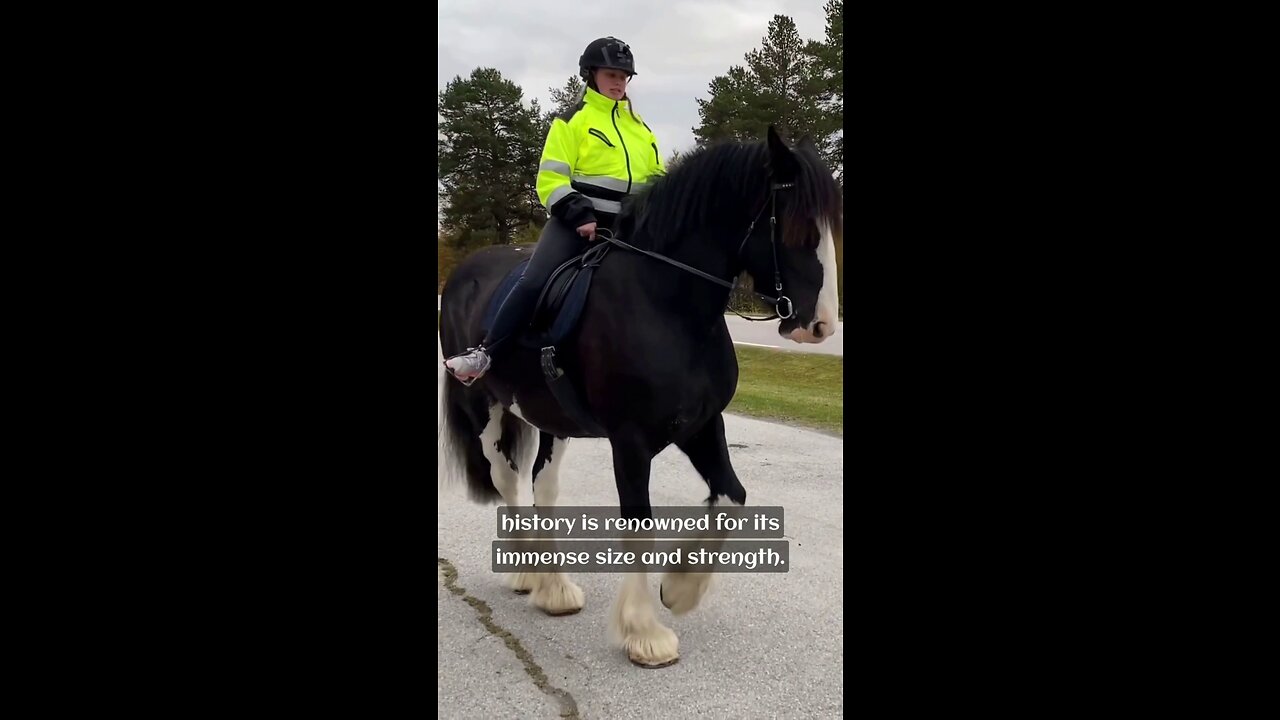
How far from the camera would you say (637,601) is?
3.11m

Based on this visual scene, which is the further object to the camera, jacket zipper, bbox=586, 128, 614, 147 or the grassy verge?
the grassy verge

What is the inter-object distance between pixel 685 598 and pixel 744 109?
3.89 meters

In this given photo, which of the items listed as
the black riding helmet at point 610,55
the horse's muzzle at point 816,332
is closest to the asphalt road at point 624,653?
the horse's muzzle at point 816,332

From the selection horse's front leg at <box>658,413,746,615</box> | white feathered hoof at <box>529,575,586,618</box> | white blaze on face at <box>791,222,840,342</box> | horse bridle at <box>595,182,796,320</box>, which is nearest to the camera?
white blaze on face at <box>791,222,840,342</box>

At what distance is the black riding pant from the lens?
3.26 metres

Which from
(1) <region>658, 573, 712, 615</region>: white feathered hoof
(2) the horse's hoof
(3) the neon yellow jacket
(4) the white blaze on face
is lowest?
(2) the horse's hoof

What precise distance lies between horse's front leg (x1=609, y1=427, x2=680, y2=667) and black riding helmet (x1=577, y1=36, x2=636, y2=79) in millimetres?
1462

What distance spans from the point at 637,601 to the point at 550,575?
27.8 inches

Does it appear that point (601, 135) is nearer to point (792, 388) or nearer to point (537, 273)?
point (537, 273)

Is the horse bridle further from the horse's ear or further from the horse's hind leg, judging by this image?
the horse's hind leg

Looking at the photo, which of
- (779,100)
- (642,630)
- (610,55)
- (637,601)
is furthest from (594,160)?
(779,100)

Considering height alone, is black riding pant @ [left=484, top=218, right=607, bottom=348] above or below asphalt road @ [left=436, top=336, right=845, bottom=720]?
above

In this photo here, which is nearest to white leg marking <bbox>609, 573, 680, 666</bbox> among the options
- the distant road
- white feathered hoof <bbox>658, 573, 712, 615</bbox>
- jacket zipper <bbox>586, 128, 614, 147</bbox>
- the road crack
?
white feathered hoof <bbox>658, 573, 712, 615</bbox>

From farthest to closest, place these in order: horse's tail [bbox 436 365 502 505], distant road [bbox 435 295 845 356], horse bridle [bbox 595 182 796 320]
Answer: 1. distant road [bbox 435 295 845 356]
2. horse's tail [bbox 436 365 502 505]
3. horse bridle [bbox 595 182 796 320]
